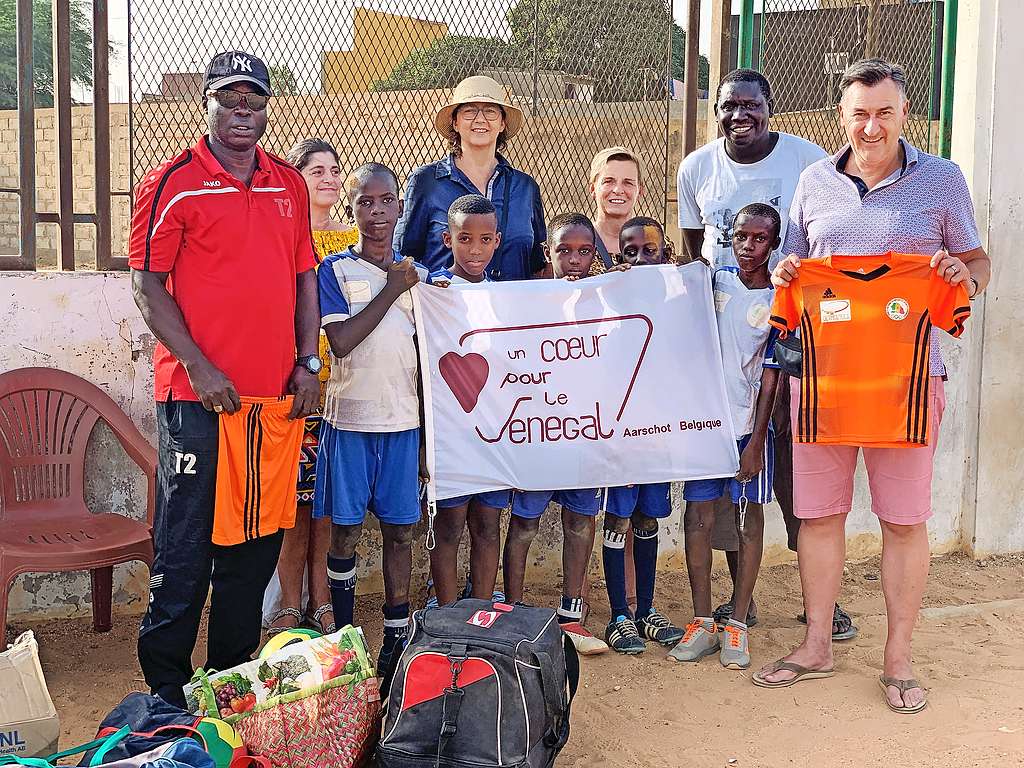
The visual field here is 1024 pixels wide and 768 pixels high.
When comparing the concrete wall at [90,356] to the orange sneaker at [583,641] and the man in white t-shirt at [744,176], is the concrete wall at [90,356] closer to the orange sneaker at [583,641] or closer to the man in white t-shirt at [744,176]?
the orange sneaker at [583,641]

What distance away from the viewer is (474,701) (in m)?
3.29

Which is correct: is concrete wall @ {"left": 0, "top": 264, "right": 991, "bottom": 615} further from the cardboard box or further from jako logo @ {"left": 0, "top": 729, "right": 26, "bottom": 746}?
jako logo @ {"left": 0, "top": 729, "right": 26, "bottom": 746}

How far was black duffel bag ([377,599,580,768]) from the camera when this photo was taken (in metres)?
3.27

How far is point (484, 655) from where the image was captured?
→ 333 centimetres

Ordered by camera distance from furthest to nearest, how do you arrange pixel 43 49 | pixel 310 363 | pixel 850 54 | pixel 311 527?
pixel 43 49 → pixel 850 54 → pixel 311 527 → pixel 310 363

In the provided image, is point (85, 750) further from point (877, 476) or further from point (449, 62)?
point (449, 62)

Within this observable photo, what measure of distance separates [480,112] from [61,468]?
2.37m

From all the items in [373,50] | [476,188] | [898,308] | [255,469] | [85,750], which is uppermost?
[373,50]

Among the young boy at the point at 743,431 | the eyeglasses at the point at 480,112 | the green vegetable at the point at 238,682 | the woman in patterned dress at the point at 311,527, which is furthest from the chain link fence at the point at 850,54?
the green vegetable at the point at 238,682

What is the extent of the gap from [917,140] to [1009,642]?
314cm

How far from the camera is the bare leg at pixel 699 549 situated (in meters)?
4.73

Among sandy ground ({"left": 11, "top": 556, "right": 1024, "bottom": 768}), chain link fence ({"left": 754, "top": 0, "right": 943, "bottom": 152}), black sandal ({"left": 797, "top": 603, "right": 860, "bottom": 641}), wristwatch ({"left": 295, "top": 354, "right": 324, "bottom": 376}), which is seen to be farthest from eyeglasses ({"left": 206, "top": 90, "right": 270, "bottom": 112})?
chain link fence ({"left": 754, "top": 0, "right": 943, "bottom": 152})

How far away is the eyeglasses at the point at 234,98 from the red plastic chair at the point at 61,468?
1683mm

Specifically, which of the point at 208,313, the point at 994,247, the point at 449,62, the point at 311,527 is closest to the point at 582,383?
the point at 311,527
